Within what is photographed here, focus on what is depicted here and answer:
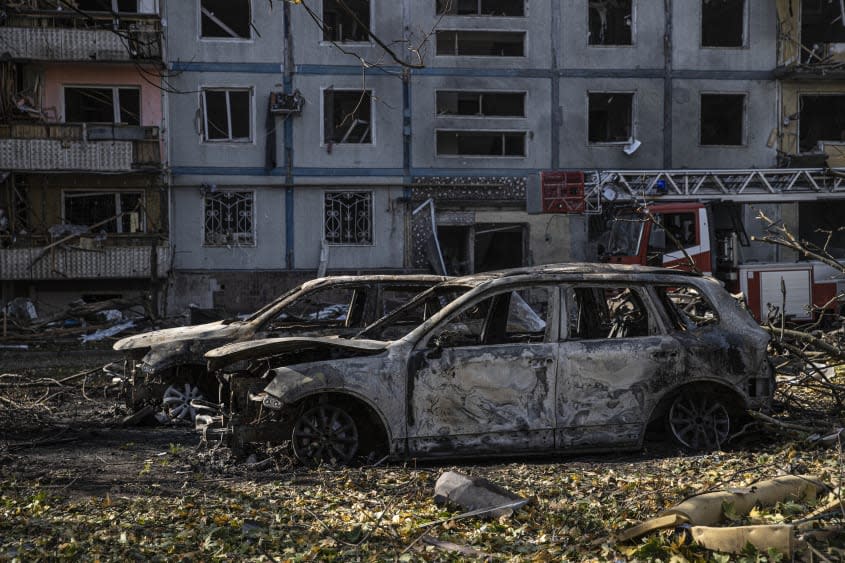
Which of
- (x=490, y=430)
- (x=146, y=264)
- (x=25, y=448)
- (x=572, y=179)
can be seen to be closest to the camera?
(x=490, y=430)

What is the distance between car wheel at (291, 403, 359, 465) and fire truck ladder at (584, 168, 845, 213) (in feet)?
50.9

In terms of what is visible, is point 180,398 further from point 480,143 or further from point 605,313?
point 480,143

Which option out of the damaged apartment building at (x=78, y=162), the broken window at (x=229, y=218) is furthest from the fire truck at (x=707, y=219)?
the damaged apartment building at (x=78, y=162)

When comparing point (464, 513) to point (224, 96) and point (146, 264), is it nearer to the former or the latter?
point (146, 264)

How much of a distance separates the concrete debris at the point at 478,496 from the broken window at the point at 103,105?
24888 mm

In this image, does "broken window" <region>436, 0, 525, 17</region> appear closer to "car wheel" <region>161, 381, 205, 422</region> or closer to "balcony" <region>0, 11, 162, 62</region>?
"balcony" <region>0, 11, 162, 62</region>

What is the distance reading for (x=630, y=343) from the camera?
8.16 m

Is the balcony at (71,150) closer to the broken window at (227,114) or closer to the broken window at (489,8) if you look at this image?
the broken window at (227,114)

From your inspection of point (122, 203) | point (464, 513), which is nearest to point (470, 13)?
point (122, 203)

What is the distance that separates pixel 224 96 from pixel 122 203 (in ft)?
14.5

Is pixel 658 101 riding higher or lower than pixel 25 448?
higher

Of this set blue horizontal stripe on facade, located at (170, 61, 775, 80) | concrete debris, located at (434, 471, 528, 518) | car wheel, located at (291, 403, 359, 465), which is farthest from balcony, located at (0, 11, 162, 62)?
concrete debris, located at (434, 471, 528, 518)

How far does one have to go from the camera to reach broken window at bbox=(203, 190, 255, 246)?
29078mm

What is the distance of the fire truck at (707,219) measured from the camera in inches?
765
